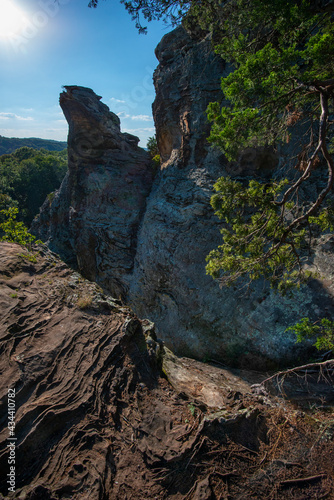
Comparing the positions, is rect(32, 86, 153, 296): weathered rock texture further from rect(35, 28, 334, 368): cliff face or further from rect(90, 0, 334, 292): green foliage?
rect(90, 0, 334, 292): green foliage

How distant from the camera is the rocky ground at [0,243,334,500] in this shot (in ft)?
13.6

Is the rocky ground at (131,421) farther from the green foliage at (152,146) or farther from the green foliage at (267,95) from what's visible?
the green foliage at (152,146)

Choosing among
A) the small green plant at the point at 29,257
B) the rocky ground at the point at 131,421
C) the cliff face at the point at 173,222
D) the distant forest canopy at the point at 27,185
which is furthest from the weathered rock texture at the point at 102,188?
the distant forest canopy at the point at 27,185

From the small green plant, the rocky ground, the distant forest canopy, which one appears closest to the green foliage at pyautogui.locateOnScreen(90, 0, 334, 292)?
the rocky ground

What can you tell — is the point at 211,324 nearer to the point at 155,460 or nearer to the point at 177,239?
the point at 177,239

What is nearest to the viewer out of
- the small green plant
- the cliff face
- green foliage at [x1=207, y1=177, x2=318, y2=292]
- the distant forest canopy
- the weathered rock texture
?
green foliage at [x1=207, y1=177, x2=318, y2=292]

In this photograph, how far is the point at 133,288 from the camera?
14.6 meters

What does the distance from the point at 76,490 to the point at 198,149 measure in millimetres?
13638

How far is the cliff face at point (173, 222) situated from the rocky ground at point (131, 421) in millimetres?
2957

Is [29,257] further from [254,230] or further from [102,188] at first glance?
[102,188]

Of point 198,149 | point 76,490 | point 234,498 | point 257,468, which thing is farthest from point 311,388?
point 198,149

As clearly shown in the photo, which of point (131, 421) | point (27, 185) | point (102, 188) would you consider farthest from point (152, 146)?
point (27, 185)

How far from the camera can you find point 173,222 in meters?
13.3

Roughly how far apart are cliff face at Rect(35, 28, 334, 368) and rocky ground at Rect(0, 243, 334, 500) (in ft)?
9.70
